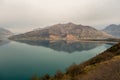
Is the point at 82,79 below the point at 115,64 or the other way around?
below

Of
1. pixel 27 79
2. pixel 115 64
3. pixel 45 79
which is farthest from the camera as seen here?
pixel 27 79

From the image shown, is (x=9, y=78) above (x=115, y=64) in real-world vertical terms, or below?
below

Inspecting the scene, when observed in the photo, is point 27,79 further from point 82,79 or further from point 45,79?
point 82,79

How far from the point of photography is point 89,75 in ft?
121

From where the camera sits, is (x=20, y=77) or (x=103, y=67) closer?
(x=103, y=67)

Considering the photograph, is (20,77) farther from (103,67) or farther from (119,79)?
(119,79)

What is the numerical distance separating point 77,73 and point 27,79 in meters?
31.3

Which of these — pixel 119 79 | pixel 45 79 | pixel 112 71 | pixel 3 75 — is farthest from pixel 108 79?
pixel 3 75

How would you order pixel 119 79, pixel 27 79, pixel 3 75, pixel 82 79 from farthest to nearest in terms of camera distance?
pixel 3 75, pixel 27 79, pixel 82 79, pixel 119 79

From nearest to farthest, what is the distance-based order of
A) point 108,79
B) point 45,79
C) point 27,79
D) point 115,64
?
point 108,79
point 115,64
point 45,79
point 27,79

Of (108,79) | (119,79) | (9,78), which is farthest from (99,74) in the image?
(9,78)

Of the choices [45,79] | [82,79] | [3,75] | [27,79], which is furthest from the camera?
[3,75]

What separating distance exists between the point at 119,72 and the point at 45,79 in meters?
22.9

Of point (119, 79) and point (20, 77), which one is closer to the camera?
point (119, 79)
